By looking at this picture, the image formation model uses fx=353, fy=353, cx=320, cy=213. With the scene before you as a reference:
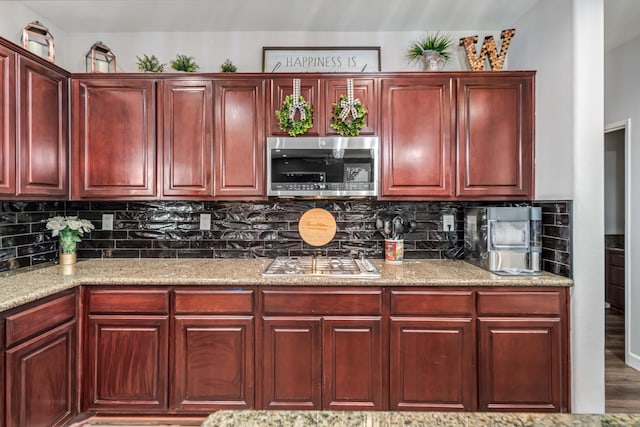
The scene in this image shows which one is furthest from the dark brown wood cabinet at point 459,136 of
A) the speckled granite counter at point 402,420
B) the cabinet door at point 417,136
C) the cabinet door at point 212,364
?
the speckled granite counter at point 402,420

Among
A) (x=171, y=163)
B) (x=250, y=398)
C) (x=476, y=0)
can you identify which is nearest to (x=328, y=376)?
(x=250, y=398)

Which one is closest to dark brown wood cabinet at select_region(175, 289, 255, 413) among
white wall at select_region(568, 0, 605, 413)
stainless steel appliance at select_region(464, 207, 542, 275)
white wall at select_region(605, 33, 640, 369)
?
stainless steel appliance at select_region(464, 207, 542, 275)

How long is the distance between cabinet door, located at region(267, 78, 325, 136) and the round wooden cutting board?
663mm

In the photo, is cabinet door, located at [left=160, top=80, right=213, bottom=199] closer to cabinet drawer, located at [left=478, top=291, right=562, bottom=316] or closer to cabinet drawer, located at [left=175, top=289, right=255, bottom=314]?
cabinet drawer, located at [left=175, top=289, right=255, bottom=314]

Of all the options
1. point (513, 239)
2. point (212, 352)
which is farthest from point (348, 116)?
point (212, 352)

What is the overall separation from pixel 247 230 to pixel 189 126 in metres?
0.88

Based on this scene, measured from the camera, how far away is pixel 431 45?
2520mm

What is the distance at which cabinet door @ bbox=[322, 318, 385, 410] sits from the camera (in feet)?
6.84

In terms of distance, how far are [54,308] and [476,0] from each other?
10.5 ft

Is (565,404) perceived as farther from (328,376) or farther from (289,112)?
(289,112)

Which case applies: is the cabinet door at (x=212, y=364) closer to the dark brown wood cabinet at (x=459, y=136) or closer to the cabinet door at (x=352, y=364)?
the cabinet door at (x=352, y=364)

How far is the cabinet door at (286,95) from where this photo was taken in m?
2.44

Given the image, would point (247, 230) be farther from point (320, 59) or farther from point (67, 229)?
point (320, 59)

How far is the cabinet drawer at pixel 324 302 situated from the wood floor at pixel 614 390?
863 millimetres
